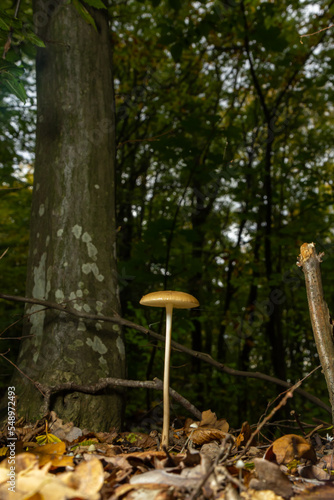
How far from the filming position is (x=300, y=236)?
6586 mm

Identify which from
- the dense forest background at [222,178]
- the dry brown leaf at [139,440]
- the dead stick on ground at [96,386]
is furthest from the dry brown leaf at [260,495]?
the dense forest background at [222,178]

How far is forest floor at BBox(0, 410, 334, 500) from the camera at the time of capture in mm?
1076

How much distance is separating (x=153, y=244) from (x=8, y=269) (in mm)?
3408

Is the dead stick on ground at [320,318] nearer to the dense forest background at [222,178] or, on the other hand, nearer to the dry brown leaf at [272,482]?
the dry brown leaf at [272,482]

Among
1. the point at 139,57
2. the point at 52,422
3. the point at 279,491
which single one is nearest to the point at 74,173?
the point at 52,422

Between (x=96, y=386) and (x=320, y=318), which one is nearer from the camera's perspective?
(x=320, y=318)

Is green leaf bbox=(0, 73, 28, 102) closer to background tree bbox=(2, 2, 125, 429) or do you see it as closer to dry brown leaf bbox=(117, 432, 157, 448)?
background tree bbox=(2, 2, 125, 429)

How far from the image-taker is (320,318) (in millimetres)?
1646

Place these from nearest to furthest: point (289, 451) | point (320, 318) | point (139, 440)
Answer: point (289, 451)
point (320, 318)
point (139, 440)

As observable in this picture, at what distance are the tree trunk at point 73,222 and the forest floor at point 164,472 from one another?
38 centimetres

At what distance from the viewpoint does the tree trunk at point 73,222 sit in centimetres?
215

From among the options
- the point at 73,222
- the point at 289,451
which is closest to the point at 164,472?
the point at 289,451

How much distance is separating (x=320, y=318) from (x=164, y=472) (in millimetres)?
939

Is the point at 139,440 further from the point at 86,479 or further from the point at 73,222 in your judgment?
the point at 73,222
